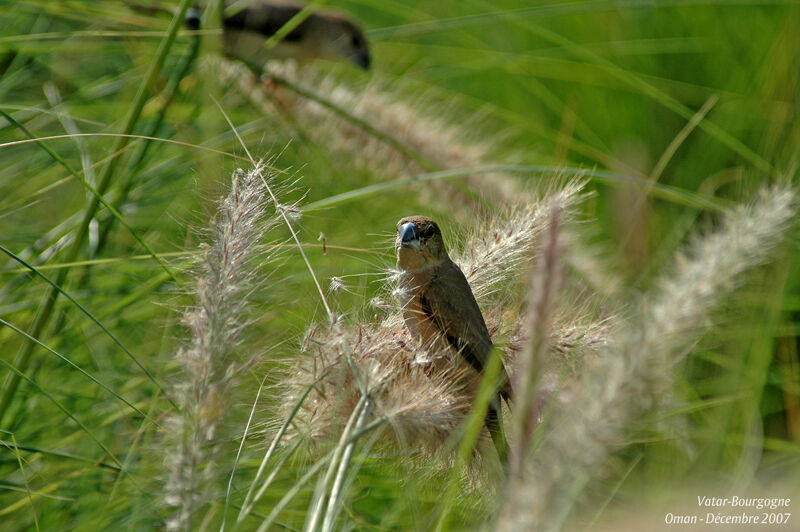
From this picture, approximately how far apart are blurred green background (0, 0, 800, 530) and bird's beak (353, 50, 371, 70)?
74mm

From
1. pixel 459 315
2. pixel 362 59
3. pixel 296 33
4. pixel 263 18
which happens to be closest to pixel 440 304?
pixel 459 315

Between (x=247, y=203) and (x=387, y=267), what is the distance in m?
0.72

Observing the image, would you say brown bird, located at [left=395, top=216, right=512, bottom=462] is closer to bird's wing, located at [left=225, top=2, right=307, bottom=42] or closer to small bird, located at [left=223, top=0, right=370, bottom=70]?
small bird, located at [left=223, top=0, right=370, bottom=70]

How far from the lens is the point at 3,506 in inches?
71.3

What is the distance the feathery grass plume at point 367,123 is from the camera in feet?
8.82

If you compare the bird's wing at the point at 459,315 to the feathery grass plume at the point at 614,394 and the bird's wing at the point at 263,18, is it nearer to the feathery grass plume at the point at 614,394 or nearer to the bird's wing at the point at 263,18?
the feathery grass plume at the point at 614,394

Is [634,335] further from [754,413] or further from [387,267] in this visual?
[754,413]

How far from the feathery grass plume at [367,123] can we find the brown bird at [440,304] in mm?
583

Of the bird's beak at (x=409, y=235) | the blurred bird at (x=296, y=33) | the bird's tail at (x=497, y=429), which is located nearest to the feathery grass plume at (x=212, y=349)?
the bird's tail at (x=497, y=429)

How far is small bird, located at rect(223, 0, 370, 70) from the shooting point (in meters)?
3.43

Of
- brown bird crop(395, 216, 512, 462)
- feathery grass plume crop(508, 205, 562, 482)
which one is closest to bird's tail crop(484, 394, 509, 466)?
brown bird crop(395, 216, 512, 462)

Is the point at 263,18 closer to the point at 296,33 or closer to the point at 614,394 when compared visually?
the point at 296,33

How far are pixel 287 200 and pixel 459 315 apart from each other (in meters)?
0.52

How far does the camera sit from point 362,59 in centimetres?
396
